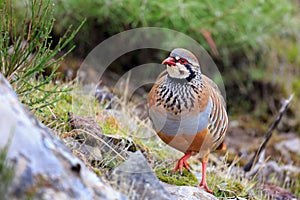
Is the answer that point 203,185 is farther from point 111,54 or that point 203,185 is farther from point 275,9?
point 275,9

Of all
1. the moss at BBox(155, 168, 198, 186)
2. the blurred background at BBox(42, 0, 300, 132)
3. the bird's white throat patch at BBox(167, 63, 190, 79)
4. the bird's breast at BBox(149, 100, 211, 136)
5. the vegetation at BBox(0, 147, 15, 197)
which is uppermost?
the blurred background at BBox(42, 0, 300, 132)

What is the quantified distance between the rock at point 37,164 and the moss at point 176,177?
4.87 feet

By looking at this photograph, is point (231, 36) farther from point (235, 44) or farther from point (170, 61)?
point (170, 61)

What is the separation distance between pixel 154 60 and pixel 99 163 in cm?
411

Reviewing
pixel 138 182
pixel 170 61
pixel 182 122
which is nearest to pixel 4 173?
pixel 138 182

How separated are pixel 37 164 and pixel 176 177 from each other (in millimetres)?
2058

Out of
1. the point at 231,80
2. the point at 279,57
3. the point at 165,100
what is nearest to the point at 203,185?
the point at 165,100

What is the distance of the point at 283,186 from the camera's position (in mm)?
5305

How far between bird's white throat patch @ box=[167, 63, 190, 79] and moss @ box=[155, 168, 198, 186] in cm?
78

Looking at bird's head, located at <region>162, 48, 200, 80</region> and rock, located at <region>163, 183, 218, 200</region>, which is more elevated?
bird's head, located at <region>162, 48, 200, 80</region>

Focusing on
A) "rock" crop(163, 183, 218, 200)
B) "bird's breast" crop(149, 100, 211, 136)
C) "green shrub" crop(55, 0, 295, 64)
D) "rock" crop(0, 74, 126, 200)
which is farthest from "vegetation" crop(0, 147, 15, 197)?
"green shrub" crop(55, 0, 295, 64)

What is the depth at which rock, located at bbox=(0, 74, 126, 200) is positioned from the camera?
2213mm

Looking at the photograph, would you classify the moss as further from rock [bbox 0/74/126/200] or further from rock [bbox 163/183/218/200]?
rock [bbox 0/74/126/200]

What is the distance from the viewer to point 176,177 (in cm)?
420
